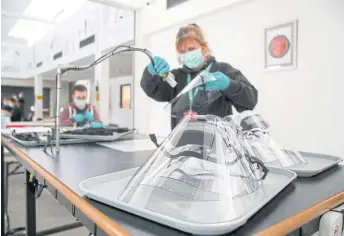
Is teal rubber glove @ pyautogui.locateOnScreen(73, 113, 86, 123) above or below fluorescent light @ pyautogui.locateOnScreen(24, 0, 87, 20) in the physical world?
below

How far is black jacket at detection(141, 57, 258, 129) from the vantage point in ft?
4.37

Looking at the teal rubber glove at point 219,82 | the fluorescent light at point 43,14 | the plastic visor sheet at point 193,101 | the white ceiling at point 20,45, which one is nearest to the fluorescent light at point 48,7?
the fluorescent light at point 43,14

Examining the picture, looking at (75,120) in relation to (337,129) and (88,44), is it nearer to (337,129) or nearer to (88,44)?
(337,129)

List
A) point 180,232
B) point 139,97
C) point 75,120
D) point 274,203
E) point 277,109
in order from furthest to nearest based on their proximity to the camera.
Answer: point 139,97 < point 75,120 < point 277,109 < point 274,203 < point 180,232

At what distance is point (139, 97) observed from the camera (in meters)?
3.79

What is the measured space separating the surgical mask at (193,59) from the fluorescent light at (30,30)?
472 cm

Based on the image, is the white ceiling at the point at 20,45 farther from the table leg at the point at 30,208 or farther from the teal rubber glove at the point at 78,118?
the table leg at the point at 30,208

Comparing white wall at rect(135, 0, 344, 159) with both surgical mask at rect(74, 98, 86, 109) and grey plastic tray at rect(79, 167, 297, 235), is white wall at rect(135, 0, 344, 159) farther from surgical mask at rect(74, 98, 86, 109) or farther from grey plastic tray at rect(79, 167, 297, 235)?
surgical mask at rect(74, 98, 86, 109)

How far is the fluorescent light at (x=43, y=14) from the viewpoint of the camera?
3856 millimetres

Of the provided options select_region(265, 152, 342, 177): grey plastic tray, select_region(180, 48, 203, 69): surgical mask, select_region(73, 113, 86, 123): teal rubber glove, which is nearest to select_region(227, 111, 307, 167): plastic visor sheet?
select_region(265, 152, 342, 177): grey plastic tray

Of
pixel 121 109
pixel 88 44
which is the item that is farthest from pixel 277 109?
pixel 121 109

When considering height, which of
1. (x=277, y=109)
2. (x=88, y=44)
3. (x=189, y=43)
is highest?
(x=88, y=44)

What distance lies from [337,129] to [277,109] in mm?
465

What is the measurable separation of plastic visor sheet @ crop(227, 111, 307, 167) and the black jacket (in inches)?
16.5
